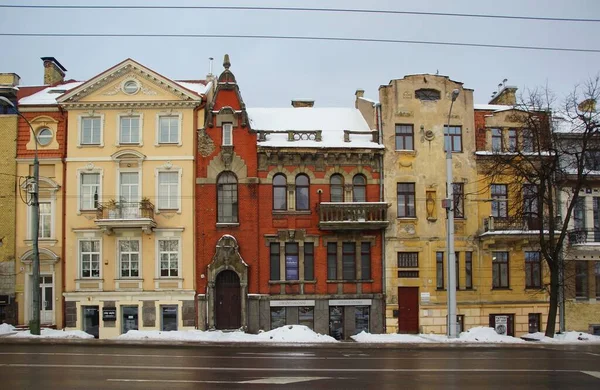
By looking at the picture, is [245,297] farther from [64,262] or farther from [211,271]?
[64,262]

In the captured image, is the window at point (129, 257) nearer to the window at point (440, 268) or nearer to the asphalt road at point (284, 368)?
the asphalt road at point (284, 368)

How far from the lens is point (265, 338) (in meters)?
28.7

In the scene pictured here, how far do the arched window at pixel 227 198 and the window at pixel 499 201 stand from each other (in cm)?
1396

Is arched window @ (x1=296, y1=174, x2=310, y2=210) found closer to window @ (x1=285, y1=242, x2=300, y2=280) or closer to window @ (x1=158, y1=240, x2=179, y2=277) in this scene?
window @ (x1=285, y1=242, x2=300, y2=280)

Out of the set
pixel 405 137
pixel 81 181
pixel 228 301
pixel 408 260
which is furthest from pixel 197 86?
pixel 408 260

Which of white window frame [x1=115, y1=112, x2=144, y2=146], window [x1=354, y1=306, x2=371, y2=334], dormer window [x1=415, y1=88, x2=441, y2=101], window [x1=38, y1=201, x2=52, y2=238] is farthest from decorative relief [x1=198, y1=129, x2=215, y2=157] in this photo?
dormer window [x1=415, y1=88, x2=441, y2=101]

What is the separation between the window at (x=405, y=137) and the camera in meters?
34.2

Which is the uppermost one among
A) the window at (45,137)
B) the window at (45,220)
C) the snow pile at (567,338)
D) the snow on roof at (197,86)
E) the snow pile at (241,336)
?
the snow on roof at (197,86)

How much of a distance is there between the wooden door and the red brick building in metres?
1.07

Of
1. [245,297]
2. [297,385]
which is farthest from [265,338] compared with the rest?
[297,385]

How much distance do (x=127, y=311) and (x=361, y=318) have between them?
12124 millimetres

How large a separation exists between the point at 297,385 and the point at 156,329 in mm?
19470

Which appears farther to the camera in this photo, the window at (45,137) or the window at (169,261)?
the window at (45,137)

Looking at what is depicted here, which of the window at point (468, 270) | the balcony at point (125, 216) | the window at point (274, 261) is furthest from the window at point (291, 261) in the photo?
the window at point (468, 270)
